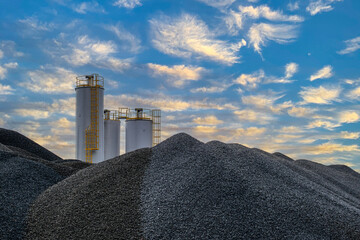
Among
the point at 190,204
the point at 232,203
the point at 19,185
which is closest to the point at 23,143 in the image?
the point at 19,185

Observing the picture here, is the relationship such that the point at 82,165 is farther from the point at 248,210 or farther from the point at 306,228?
the point at 306,228

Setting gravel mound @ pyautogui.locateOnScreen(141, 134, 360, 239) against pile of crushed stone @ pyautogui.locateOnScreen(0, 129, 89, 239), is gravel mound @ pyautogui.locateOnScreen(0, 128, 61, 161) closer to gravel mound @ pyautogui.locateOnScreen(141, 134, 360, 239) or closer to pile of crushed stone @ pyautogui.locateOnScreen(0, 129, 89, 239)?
pile of crushed stone @ pyautogui.locateOnScreen(0, 129, 89, 239)

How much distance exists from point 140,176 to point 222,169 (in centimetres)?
167

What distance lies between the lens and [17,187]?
6879 mm

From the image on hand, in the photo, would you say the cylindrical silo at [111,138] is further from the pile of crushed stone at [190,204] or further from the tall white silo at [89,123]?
the pile of crushed stone at [190,204]

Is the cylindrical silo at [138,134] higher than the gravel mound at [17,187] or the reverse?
higher

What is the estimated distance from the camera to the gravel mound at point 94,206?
4945mm

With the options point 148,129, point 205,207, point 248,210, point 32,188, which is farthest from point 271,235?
point 148,129

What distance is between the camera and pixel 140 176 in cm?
641

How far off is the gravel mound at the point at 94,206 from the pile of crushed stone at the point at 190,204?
2 centimetres

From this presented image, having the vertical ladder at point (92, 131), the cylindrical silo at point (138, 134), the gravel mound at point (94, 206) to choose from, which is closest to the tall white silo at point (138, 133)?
the cylindrical silo at point (138, 134)

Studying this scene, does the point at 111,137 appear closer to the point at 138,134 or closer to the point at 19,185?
the point at 138,134

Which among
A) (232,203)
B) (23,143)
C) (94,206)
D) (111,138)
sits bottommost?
(94,206)

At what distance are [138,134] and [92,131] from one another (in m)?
2.65
